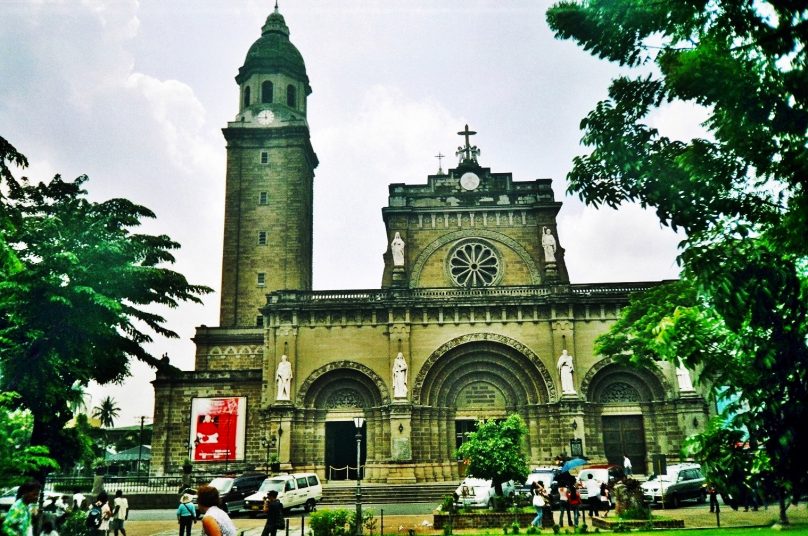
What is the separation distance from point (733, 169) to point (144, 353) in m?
21.5

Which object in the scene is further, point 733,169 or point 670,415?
point 670,415

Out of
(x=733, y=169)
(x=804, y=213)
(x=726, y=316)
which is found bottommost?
(x=726, y=316)

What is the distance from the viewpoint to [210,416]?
123 ft

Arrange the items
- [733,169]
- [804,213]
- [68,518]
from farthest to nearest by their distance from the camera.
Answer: [68,518] → [733,169] → [804,213]

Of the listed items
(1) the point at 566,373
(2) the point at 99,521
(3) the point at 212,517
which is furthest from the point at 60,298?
(1) the point at 566,373

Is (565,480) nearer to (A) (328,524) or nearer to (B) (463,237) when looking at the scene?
(A) (328,524)

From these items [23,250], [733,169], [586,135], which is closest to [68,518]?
[23,250]

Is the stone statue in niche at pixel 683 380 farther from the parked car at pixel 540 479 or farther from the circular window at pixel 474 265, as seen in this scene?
the circular window at pixel 474 265

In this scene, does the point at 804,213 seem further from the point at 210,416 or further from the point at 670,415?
the point at 210,416

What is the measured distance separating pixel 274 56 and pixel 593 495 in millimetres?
36577

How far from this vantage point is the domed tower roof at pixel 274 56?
46750 millimetres

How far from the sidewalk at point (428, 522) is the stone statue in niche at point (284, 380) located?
33.8 ft

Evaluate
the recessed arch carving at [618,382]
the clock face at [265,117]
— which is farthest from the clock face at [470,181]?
the clock face at [265,117]

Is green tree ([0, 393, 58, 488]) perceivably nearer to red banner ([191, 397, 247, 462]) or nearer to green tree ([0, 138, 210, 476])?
green tree ([0, 138, 210, 476])
